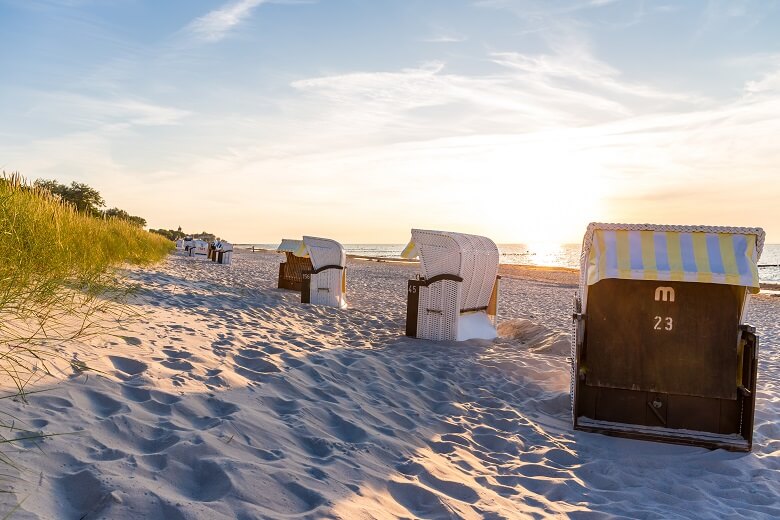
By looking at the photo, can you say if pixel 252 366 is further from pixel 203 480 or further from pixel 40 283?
pixel 203 480

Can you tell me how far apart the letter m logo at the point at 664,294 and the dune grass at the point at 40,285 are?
173 inches

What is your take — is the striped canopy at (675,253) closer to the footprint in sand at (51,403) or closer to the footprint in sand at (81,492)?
the footprint in sand at (81,492)

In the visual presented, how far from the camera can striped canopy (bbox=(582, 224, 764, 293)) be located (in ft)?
14.1

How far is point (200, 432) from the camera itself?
10.5 feet

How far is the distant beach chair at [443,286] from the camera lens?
8.28 metres

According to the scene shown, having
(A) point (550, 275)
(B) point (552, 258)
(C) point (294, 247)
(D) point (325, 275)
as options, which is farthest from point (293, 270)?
(B) point (552, 258)

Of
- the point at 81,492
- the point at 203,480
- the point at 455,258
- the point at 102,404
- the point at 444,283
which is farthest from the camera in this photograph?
the point at 444,283

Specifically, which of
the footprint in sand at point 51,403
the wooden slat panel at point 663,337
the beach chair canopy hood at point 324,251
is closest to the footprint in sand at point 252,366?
the footprint in sand at point 51,403

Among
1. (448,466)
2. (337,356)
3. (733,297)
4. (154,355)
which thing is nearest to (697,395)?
(733,297)

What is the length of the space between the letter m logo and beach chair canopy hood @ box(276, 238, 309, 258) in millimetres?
9383

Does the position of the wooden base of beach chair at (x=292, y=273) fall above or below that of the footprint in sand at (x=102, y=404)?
above

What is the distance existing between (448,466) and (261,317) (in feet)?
16.7

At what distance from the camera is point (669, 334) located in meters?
4.56

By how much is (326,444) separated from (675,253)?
3.08 m
